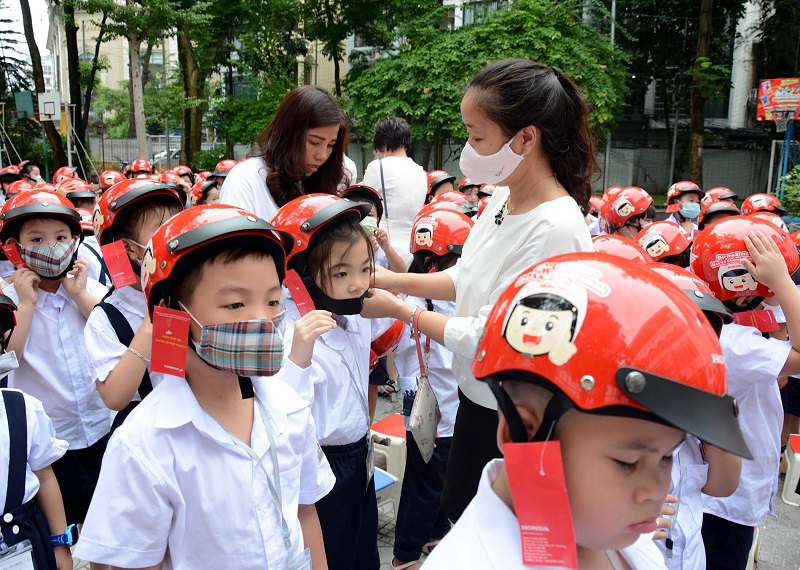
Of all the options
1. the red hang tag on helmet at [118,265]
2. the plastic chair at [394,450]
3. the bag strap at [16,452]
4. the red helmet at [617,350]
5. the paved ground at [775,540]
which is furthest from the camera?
the plastic chair at [394,450]

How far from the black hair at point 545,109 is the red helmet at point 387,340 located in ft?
4.72

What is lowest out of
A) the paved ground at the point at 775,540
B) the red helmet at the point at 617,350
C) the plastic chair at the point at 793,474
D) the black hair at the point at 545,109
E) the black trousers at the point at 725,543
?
the paved ground at the point at 775,540

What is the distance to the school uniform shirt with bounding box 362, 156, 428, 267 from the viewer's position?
645 centimetres

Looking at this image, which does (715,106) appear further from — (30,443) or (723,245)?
(30,443)

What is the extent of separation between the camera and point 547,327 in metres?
1.18

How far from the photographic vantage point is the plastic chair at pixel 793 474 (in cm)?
459

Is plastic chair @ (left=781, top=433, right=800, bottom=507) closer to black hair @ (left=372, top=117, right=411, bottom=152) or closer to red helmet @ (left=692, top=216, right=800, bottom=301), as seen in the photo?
red helmet @ (left=692, top=216, right=800, bottom=301)

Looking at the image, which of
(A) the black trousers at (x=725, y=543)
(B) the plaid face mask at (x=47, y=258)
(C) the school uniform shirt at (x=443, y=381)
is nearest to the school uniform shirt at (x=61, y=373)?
(B) the plaid face mask at (x=47, y=258)

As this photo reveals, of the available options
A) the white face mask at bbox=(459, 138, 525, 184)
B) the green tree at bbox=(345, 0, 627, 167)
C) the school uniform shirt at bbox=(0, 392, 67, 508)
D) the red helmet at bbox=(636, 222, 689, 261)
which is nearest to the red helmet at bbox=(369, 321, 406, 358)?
the white face mask at bbox=(459, 138, 525, 184)

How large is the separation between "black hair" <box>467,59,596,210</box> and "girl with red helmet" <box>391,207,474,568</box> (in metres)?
1.26

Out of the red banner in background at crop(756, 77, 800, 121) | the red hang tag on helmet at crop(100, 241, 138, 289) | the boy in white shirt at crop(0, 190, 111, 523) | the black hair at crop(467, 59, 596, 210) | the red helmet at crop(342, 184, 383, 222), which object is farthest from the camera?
the red banner in background at crop(756, 77, 800, 121)

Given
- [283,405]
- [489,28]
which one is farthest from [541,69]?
[489,28]

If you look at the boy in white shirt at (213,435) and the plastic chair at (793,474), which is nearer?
the boy in white shirt at (213,435)

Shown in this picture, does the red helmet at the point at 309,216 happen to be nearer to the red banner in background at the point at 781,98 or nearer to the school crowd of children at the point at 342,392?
the school crowd of children at the point at 342,392
